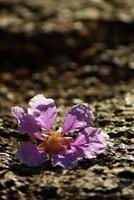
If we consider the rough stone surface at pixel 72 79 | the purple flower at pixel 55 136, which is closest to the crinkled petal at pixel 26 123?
the purple flower at pixel 55 136

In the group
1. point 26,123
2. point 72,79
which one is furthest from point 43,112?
point 72,79

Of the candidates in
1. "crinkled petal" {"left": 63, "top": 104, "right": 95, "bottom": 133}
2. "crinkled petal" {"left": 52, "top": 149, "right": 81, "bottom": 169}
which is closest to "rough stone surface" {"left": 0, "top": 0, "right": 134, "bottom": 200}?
"crinkled petal" {"left": 52, "top": 149, "right": 81, "bottom": 169}

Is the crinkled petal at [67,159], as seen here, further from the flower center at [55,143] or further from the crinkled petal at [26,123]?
the crinkled petal at [26,123]

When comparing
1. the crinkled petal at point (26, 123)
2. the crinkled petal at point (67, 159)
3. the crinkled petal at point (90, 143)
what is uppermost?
the crinkled petal at point (26, 123)

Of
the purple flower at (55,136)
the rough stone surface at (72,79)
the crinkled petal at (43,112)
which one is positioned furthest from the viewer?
the crinkled petal at (43,112)

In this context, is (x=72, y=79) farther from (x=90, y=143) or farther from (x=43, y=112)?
(x=90, y=143)

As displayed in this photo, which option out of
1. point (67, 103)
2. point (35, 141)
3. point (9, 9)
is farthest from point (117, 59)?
point (35, 141)

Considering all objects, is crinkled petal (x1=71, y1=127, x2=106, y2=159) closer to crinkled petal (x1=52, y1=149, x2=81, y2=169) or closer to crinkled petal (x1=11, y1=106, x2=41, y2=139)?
crinkled petal (x1=52, y1=149, x2=81, y2=169)
